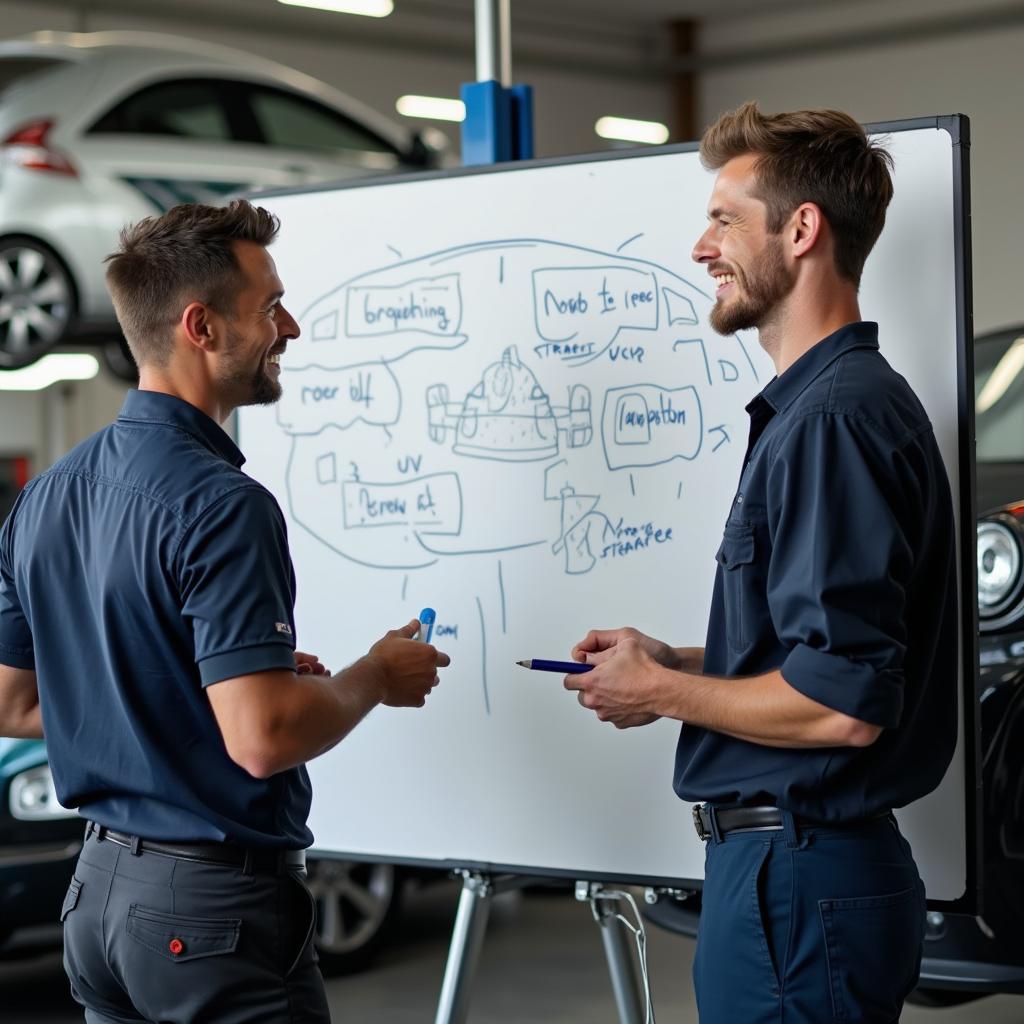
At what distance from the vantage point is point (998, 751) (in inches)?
126

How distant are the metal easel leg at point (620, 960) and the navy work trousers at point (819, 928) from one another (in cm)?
76

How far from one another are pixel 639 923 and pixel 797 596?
1.03 metres

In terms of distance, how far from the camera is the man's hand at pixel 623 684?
198 centimetres

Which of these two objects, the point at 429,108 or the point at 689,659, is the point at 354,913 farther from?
the point at 429,108

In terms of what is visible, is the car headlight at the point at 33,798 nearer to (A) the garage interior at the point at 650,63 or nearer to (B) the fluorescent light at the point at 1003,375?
(B) the fluorescent light at the point at 1003,375

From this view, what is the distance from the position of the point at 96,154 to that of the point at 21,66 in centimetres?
54

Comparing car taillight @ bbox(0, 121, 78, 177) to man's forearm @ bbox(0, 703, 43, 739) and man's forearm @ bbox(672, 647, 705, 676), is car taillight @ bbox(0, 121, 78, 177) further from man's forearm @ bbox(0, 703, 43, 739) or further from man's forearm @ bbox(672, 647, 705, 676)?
man's forearm @ bbox(672, 647, 705, 676)

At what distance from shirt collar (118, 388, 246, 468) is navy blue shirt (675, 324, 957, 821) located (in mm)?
687

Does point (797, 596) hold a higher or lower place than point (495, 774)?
higher

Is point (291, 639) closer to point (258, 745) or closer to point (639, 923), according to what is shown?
point (258, 745)

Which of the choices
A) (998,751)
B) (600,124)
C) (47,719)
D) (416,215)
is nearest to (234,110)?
(416,215)

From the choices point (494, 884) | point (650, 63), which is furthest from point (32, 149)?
point (650, 63)

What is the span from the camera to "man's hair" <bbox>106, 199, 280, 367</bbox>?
6.68ft

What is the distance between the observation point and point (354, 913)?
16.5 ft
